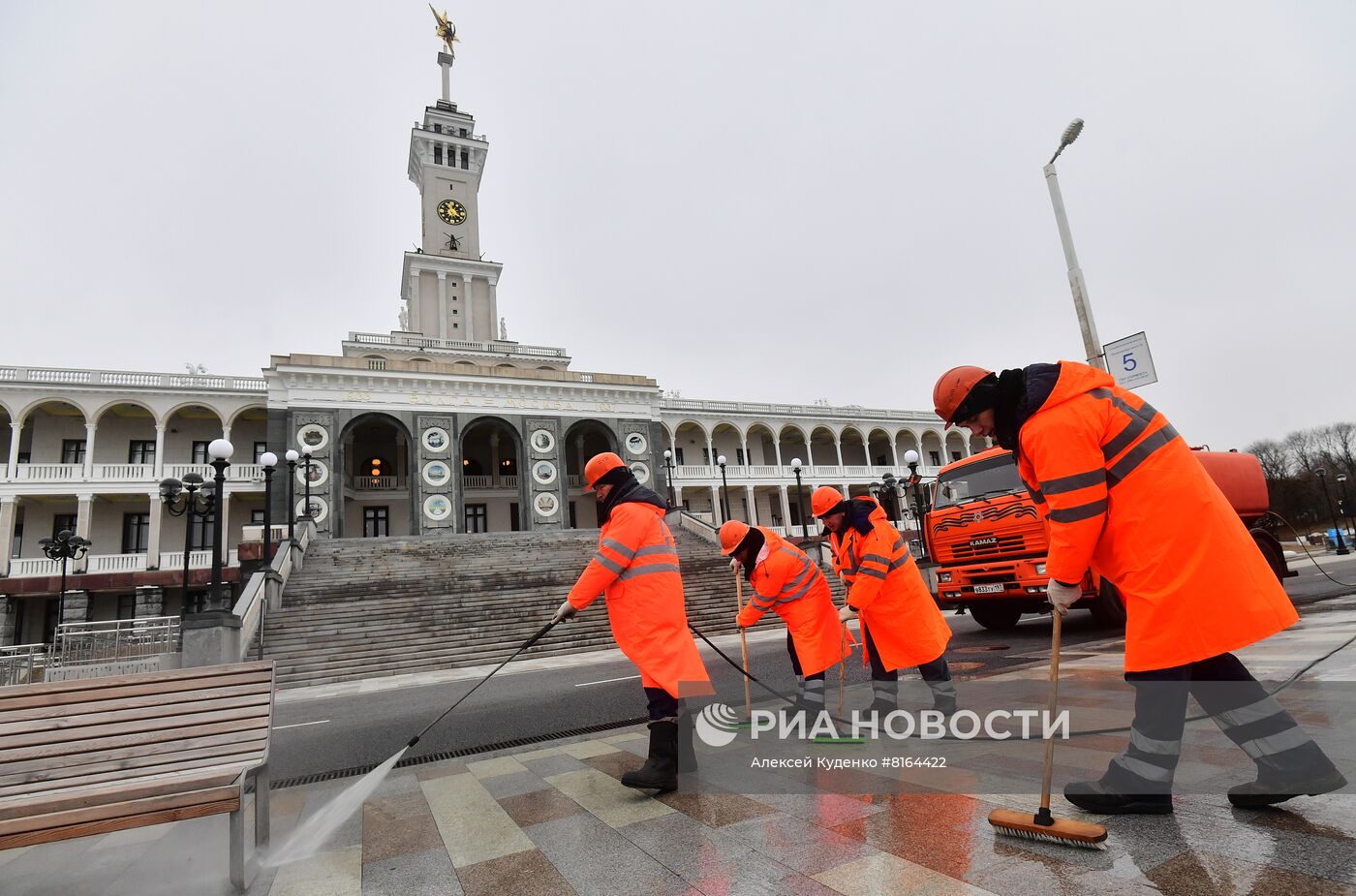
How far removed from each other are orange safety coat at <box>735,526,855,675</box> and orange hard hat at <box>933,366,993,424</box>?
2.36 metres

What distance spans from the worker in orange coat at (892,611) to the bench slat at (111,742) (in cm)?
411

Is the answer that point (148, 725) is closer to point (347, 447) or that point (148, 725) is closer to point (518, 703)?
point (518, 703)

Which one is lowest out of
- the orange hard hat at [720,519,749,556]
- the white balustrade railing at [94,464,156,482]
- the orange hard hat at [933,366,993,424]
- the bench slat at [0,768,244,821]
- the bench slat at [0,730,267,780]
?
the bench slat at [0,768,244,821]

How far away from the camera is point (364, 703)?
32.3 feet

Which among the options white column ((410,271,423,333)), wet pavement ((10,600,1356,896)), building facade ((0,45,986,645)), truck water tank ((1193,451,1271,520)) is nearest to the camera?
wet pavement ((10,600,1356,896))

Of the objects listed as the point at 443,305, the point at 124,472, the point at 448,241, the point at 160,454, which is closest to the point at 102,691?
the point at 160,454

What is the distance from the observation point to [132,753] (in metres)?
3.34

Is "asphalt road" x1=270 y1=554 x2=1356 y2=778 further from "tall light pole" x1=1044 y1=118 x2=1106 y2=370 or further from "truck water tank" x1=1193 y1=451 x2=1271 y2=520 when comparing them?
"tall light pole" x1=1044 y1=118 x2=1106 y2=370

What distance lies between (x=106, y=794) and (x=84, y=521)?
33.8 meters

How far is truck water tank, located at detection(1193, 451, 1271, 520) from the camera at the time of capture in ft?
34.6

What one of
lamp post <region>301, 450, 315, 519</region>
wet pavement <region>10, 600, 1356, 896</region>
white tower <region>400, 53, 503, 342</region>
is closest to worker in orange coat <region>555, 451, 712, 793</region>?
wet pavement <region>10, 600, 1356, 896</region>

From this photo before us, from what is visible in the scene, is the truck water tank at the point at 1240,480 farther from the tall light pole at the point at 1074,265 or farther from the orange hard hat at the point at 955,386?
the orange hard hat at the point at 955,386

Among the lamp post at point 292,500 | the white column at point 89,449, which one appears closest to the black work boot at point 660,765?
the lamp post at point 292,500

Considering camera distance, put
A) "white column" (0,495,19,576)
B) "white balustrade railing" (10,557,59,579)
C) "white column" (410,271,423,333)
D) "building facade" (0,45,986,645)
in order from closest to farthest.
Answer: "white balustrade railing" (10,557,59,579)
"white column" (0,495,19,576)
"building facade" (0,45,986,645)
"white column" (410,271,423,333)
